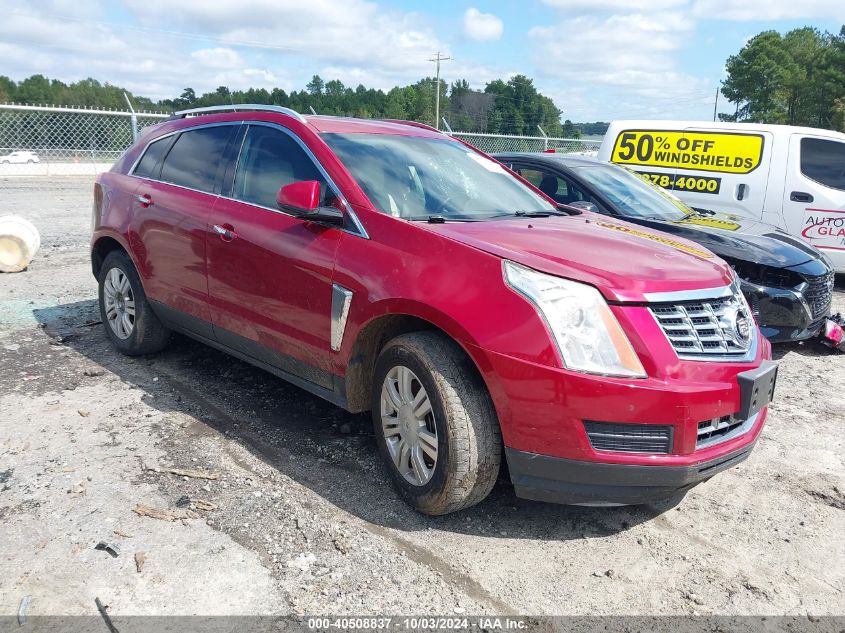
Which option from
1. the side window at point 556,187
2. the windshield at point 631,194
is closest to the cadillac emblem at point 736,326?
the windshield at point 631,194

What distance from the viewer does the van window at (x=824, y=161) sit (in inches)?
317

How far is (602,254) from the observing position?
2922mm

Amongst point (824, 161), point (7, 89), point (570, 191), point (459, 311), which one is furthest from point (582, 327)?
point (7, 89)

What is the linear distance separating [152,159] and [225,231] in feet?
4.72

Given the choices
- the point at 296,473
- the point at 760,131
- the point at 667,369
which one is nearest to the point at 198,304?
the point at 296,473

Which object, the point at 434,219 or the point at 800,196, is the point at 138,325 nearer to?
the point at 434,219

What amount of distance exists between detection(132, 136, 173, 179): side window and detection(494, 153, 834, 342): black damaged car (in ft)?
10.4

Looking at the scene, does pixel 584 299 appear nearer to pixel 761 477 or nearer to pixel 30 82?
pixel 761 477

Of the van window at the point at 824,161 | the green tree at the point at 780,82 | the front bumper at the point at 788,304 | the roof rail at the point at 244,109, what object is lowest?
the front bumper at the point at 788,304

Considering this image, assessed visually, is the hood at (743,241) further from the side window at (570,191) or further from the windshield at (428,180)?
the windshield at (428,180)

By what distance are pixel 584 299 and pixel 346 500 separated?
1.48m

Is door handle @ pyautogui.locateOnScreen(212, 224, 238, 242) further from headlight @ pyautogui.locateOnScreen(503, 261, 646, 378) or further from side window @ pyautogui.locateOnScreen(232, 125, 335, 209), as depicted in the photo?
headlight @ pyautogui.locateOnScreen(503, 261, 646, 378)

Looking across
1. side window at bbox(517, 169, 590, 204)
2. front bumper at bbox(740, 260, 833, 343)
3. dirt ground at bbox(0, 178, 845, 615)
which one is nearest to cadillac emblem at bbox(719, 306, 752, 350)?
dirt ground at bbox(0, 178, 845, 615)

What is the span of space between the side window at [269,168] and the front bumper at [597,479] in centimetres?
168
